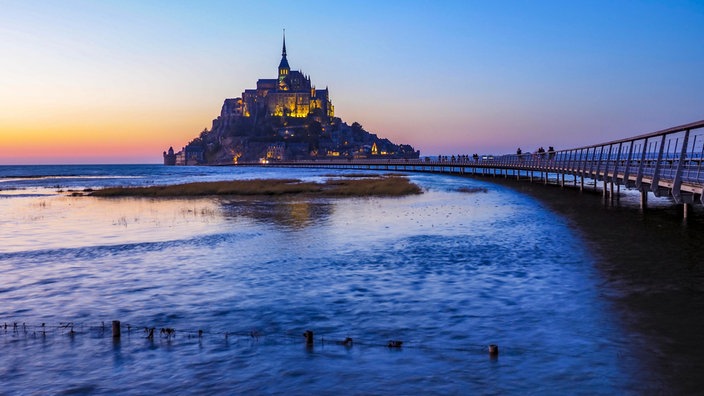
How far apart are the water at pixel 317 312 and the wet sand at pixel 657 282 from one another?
0.27 m

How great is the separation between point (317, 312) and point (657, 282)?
27.3 feet

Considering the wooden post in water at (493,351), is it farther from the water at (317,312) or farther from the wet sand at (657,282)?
the wet sand at (657,282)

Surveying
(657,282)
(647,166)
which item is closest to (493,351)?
(657,282)

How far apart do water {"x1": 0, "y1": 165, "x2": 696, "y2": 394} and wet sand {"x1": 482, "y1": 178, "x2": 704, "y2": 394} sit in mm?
265

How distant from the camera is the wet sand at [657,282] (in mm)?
8945

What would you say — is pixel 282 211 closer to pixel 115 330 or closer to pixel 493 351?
pixel 115 330

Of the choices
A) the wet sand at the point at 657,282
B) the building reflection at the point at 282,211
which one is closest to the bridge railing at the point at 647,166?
the wet sand at the point at 657,282

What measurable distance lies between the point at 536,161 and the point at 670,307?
6028 centimetres

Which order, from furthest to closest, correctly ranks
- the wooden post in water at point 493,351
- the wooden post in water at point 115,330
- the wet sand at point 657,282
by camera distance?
the wooden post in water at point 115,330, the wooden post in water at point 493,351, the wet sand at point 657,282

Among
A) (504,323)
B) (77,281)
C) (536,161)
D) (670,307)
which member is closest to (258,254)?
(77,281)

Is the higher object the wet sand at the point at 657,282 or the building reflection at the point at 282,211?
the wet sand at the point at 657,282

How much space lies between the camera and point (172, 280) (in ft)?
53.7

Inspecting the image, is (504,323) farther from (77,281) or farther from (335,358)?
(77,281)

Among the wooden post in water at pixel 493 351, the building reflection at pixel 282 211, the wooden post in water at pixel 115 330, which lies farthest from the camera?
the building reflection at pixel 282 211
